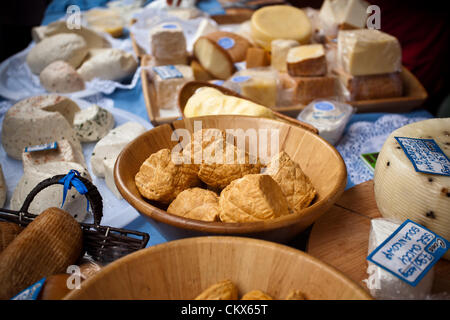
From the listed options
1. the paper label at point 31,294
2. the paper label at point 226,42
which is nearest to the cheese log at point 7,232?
the paper label at point 31,294

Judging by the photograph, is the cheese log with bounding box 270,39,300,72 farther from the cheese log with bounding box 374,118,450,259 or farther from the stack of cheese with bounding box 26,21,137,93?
the cheese log with bounding box 374,118,450,259

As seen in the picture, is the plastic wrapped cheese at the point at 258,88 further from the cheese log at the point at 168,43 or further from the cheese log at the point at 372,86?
the cheese log at the point at 168,43

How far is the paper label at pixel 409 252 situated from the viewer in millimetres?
488

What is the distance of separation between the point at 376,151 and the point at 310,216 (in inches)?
28.0

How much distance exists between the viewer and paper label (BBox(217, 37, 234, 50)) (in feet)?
5.71

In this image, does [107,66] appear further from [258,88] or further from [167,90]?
[258,88]

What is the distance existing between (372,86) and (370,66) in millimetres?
81

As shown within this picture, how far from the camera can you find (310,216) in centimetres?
55

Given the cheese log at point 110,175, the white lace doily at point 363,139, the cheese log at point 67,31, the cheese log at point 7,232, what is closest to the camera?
the cheese log at point 7,232

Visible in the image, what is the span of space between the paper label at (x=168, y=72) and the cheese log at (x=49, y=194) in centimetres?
61

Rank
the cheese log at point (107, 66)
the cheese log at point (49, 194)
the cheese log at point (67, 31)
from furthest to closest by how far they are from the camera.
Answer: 1. the cheese log at point (67, 31)
2. the cheese log at point (107, 66)
3. the cheese log at point (49, 194)

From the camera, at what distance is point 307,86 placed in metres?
1.36
